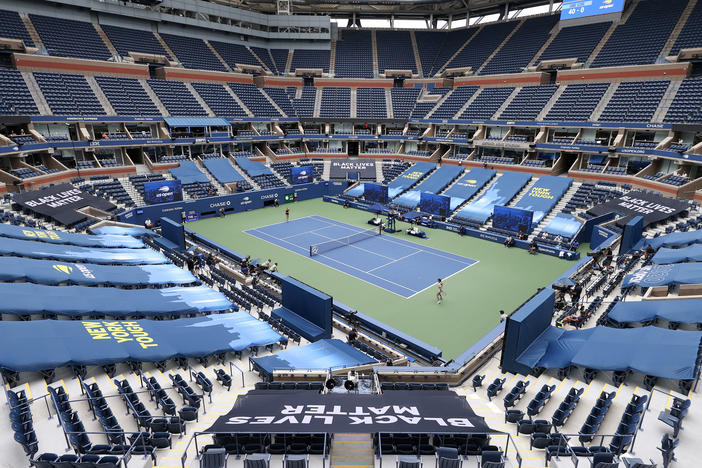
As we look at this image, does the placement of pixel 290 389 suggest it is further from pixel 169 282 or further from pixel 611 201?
pixel 611 201

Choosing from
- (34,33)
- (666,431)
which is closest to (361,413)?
(666,431)

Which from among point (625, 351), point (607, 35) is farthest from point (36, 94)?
point (607, 35)

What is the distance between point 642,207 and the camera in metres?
28.8

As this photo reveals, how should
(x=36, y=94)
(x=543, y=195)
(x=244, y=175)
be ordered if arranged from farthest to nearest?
(x=244, y=175) < (x=36, y=94) < (x=543, y=195)

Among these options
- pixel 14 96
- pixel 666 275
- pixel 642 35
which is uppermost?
pixel 642 35

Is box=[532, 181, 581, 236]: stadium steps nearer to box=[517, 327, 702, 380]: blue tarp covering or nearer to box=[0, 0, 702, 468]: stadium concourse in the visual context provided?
box=[0, 0, 702, 468]: stadium concourse

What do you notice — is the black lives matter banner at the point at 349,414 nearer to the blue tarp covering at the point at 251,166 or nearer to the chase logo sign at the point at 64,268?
the chase logo sign at the point at 64,268

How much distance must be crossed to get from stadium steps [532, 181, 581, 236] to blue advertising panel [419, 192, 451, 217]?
7495 mm

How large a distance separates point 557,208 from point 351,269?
2056 cm

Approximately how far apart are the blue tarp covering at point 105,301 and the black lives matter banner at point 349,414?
302 inches

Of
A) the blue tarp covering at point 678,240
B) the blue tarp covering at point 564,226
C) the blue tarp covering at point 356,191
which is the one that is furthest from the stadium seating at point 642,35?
the blue tarp covering at point 356,191

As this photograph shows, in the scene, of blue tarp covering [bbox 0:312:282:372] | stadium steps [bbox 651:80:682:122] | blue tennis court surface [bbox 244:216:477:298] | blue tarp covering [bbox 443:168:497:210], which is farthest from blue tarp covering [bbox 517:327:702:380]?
stadium steps [bbox 651:80:682:122]

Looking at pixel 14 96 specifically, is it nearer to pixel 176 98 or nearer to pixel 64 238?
pixel 176 98

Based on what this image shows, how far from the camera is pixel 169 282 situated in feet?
62.4
